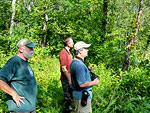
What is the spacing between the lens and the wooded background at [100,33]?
5.59m

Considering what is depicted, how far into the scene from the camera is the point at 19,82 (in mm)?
2379

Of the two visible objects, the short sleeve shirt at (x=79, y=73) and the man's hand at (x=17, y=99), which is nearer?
the man's hand at (x=17, y=99)

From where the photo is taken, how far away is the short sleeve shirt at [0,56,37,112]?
7.50 feet

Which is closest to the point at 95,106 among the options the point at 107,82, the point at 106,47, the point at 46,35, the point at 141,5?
the point at 107,82

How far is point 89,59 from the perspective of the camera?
969cm

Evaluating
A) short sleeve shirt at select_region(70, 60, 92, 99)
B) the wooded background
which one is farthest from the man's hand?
the wooded background

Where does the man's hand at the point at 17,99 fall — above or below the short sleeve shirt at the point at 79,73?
below

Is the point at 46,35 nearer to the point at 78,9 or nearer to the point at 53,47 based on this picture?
the point at 53,47

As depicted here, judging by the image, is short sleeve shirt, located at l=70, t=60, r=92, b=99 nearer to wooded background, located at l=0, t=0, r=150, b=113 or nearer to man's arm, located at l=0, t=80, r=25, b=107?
man's arm, located at l=0, t=80, r=25, b=107

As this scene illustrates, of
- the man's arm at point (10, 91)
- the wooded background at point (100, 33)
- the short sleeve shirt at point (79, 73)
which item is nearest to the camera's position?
the man's arm at point (10, 91)

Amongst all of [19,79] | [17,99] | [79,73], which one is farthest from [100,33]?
[17,99]

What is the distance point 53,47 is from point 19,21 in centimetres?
320

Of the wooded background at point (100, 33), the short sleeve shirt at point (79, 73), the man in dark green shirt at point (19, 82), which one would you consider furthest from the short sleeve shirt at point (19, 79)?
the wooded background at point (100, 33)

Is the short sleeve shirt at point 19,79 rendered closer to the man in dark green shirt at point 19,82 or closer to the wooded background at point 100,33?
the man in dark green shirt at point 19,82
